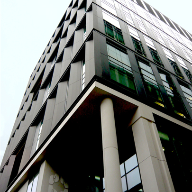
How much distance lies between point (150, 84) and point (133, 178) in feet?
25.8

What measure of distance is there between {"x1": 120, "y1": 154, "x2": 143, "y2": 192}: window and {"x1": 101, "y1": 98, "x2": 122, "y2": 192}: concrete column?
7.71ft

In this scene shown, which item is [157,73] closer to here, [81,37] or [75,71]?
[75,71]

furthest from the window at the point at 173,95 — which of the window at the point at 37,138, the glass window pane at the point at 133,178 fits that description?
the window at the point at 37,138

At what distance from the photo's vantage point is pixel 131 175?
11031 millimetres

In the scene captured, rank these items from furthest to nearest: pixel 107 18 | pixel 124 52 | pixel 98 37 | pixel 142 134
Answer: pixel 107 18 → pixel 124 52 → pixel 98 37 → pixel 142 134

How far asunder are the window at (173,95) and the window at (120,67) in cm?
442

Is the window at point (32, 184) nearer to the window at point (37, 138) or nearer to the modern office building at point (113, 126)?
the modern office building at point (113, 126)

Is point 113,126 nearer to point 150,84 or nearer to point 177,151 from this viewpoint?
point 177,151

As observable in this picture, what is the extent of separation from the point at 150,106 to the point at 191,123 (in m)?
4.75

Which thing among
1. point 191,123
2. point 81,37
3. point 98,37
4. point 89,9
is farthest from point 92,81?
point 89,9

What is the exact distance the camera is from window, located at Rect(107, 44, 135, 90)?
1377 centimetres

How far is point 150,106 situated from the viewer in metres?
13.2

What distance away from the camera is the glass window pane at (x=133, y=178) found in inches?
412

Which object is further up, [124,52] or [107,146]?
[124,52]
